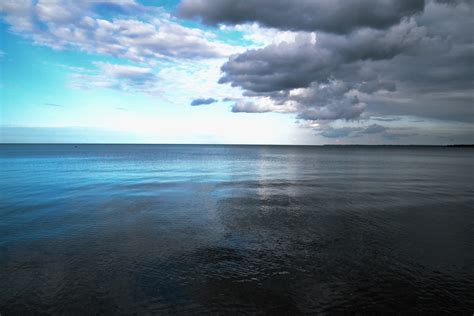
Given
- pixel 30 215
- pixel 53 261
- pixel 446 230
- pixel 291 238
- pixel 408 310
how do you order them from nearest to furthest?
1. pixel 408 310
2. pixel 53 261
3. pixel 291 238
4. pixel 446 230
5. pixel 30 215

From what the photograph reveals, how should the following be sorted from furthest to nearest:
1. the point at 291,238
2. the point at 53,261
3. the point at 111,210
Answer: the point at 111,210 < the point at 291,238 < the point at 53,261

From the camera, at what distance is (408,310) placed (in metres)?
8.85

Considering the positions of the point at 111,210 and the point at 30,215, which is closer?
the point at 30,215

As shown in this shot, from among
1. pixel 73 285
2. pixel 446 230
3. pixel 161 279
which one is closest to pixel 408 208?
pixel 446 230

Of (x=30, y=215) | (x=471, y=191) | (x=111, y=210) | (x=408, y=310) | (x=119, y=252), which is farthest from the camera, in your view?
(x=471, y=191)

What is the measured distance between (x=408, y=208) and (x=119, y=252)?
21390 millimetres

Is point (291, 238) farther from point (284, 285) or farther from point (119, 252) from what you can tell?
point (119, 252)

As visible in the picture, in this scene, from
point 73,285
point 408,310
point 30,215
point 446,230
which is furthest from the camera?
point 30,215

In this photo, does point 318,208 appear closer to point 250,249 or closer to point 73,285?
point 250,249

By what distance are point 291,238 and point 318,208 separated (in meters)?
8.32

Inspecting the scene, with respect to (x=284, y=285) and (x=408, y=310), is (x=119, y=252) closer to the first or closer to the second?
(x=284, y=285)

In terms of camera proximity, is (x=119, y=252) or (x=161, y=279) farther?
(x=119, y=252)

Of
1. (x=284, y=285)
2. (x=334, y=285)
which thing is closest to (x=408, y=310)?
(x=334, y=285)

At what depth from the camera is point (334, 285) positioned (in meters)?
10.2
